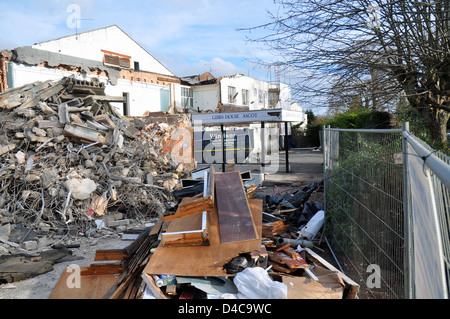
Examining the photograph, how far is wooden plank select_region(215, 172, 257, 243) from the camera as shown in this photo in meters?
4.37

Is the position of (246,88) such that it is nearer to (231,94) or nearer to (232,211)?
(231,94)

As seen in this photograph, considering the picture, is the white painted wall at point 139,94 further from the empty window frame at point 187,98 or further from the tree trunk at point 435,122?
the tree trunk at point 435,122

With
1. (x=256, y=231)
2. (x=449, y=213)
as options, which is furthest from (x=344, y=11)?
(x=449, y=213)

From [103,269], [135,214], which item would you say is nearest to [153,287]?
[103,269]

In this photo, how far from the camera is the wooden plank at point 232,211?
437 cm

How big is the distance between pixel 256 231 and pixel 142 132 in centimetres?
899

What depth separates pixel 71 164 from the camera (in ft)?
28.5

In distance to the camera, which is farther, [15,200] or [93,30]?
[93,30]

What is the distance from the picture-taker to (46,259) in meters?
5.66

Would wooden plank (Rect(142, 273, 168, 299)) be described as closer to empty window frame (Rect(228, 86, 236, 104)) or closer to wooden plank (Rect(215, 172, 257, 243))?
wooden plank (Rect(215, 172, 257, 243))

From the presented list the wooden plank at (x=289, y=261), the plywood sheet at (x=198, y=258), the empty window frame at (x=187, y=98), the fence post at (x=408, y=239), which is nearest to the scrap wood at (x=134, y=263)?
the plywood sheet at (x=198, y=258)

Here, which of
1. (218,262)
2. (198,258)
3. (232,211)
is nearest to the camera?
(218,262)

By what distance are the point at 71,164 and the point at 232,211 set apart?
556 centimetres
